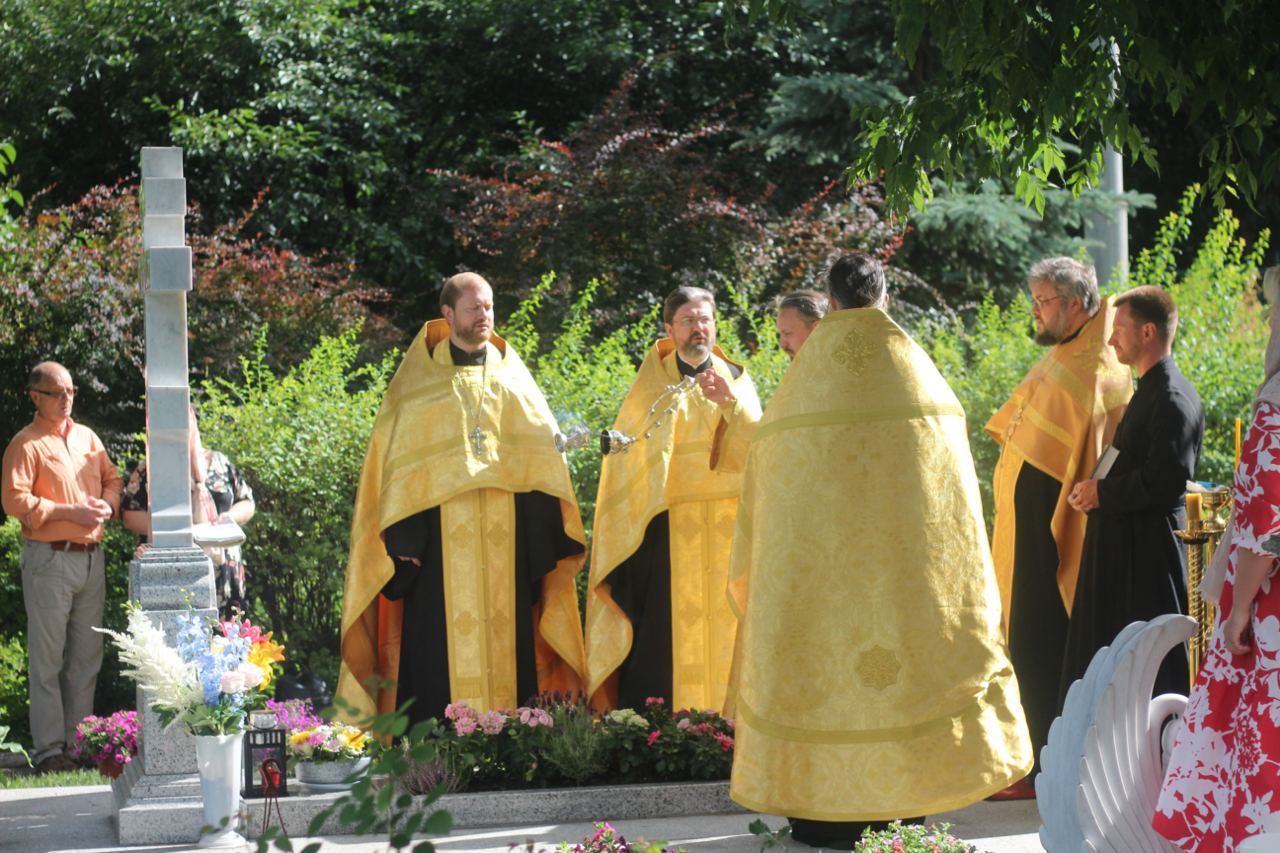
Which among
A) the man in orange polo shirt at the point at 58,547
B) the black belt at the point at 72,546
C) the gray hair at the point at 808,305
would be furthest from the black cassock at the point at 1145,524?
the black belt at the point at 72,546

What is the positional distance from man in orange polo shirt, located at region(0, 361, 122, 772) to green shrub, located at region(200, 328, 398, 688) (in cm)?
121

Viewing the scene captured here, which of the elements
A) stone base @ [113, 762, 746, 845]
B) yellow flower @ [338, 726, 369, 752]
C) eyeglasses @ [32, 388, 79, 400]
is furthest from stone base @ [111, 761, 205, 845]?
eyeglasses @ [32, 388, 79, 400]

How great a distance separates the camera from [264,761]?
690 centimetres

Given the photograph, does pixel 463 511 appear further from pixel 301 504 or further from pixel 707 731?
pixel 301 504

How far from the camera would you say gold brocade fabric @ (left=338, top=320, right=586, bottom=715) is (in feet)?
26.2

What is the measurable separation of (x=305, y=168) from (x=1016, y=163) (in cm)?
1226

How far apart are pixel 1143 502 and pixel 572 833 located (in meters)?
2.69

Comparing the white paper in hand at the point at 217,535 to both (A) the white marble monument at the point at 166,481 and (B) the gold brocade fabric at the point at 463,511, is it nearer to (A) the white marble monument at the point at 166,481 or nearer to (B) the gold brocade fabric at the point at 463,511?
(A) the white marble monument at the point at 166,481

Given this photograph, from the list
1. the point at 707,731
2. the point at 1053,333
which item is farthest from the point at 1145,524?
the point at 707,731

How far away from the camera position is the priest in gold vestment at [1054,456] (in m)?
7.47

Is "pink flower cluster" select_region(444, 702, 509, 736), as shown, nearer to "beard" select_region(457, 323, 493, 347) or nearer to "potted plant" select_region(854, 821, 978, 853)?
"beard" select_region(457, 323, 493, 347)

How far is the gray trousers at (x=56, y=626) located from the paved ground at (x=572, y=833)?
1.82 meters

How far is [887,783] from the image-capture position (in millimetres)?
5758

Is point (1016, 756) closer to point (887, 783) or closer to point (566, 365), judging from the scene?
point (887, 783)
